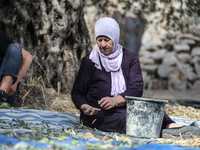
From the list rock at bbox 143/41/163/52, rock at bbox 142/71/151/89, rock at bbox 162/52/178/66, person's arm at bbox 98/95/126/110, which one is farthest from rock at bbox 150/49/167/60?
person's arm at bbox 98/95/126/110

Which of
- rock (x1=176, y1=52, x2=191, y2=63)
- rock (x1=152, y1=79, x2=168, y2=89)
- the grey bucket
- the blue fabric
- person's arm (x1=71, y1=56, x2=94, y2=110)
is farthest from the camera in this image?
rock (x1=176, y1=52, x2=191, y2=63)

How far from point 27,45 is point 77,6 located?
123 centimetres

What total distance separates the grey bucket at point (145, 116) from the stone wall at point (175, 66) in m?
10.2

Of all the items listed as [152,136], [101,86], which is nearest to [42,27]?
[101,86]

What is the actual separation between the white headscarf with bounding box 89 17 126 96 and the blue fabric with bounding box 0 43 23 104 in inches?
41.1

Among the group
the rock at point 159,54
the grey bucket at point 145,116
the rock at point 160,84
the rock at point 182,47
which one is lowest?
the rock at point 160,84

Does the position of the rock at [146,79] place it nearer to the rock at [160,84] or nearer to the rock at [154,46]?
the rock at [160,84]

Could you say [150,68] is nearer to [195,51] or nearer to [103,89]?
[195,51]

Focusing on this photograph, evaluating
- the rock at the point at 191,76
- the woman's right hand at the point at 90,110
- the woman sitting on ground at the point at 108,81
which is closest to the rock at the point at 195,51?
the rock at the point at 191,76

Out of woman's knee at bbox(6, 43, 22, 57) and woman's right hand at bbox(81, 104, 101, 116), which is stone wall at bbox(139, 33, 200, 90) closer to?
woman's knee at bbox(6, 43, 22, 57)

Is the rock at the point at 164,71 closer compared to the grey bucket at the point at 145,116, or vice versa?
the grey bucket at the point at 145,116

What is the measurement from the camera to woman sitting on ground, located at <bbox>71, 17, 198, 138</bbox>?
2703mm

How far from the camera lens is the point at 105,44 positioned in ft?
9.02

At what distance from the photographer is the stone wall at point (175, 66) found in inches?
482
